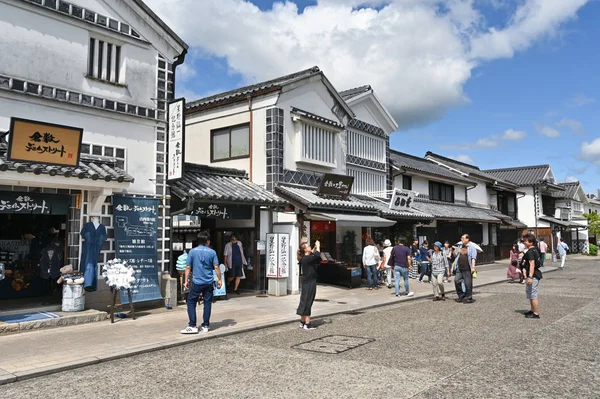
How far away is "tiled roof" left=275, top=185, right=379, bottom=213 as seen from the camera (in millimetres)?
15680

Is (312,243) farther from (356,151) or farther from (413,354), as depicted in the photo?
(413,354)

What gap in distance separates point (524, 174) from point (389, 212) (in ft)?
94.5

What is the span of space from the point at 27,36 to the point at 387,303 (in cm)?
1127

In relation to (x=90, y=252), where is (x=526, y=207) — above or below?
above

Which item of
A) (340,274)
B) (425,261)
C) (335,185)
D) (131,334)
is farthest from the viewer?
(425,261)

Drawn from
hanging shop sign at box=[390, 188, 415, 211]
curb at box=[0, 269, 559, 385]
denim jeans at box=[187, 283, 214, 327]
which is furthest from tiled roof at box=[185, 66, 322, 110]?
denim jeans at box=[187, 283, 214, 327]

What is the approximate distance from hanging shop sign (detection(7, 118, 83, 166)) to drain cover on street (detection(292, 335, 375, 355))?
20.0 feet

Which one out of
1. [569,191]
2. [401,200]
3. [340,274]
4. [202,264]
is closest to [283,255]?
[340,274]

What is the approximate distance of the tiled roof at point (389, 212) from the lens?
2015cm

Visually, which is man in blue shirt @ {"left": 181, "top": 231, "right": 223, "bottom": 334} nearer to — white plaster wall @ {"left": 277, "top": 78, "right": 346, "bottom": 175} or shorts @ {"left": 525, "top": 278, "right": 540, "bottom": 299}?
shorts @ {"left": 525, "top": 278, "right": 540, "bottom": 299}

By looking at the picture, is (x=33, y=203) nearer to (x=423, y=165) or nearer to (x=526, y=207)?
(x=423, y=165)

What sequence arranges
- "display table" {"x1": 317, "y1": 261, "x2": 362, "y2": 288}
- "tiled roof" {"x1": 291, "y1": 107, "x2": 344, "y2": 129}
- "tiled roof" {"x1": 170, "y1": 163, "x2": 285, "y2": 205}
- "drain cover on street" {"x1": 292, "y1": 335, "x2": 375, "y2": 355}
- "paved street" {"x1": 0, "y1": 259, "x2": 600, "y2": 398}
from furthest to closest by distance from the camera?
"display table" {"x1": 317, "y1": 261, "x2": 362, "y2": 288}
"tiled roof" {"x1": 291, "y1": 107, "x2": 344, "y2": 129}
"tiled roof" {"x1": 170, "y1": 163, "x2": 285, "y2": 205}
"drain cover on street" {"x1": 292, "y1": 335, "x2": 375, "y2": 355}
"paved street" {"x1": 0, "y1": 259, "x2": 600, "y2": 398}

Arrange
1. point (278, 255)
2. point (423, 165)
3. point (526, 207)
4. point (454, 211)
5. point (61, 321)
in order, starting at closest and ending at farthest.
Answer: point (61, 321), point (278, 255), point (454, 211), point (423, 165), point (526, 207)

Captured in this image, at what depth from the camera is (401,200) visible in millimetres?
21953
